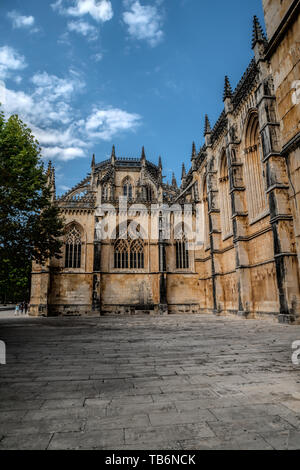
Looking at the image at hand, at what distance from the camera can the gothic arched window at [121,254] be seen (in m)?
24.2

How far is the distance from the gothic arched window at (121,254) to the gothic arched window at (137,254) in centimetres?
49

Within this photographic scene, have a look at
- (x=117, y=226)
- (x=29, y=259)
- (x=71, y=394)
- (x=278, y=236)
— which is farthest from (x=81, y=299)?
(x=71, y=394)

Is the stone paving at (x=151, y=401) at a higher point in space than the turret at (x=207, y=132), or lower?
lower

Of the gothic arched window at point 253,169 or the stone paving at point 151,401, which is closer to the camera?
the stone paving at point 151,401

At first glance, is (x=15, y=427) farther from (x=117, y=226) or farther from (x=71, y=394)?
(x=117, y=226)

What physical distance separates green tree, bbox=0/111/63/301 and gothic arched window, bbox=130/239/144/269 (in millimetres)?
11209

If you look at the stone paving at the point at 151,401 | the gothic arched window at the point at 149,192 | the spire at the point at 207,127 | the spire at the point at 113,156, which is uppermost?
the spire at the point at 113,156

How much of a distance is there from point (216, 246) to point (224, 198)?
3802mm

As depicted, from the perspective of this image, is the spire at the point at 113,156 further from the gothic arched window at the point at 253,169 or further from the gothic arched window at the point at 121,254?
the gothic arched window at the point at 253,169

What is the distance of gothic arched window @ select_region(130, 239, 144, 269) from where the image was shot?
963 inches

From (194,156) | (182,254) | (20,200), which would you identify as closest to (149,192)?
(194,156)

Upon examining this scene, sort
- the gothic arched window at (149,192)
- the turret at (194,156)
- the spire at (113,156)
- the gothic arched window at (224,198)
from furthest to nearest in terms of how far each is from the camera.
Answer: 1. the spire at (113,156)
2. the gothic arched window at (149,192)
3. the turret at (194,156)
4. the gothic arched window at (224,198)

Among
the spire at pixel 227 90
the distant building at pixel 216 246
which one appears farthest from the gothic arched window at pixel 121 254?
the spire at pixel 227 90

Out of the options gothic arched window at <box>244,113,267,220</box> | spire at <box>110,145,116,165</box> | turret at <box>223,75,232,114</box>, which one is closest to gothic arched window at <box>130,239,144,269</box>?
gothic arched window at <box>244,113,267,220</box>
